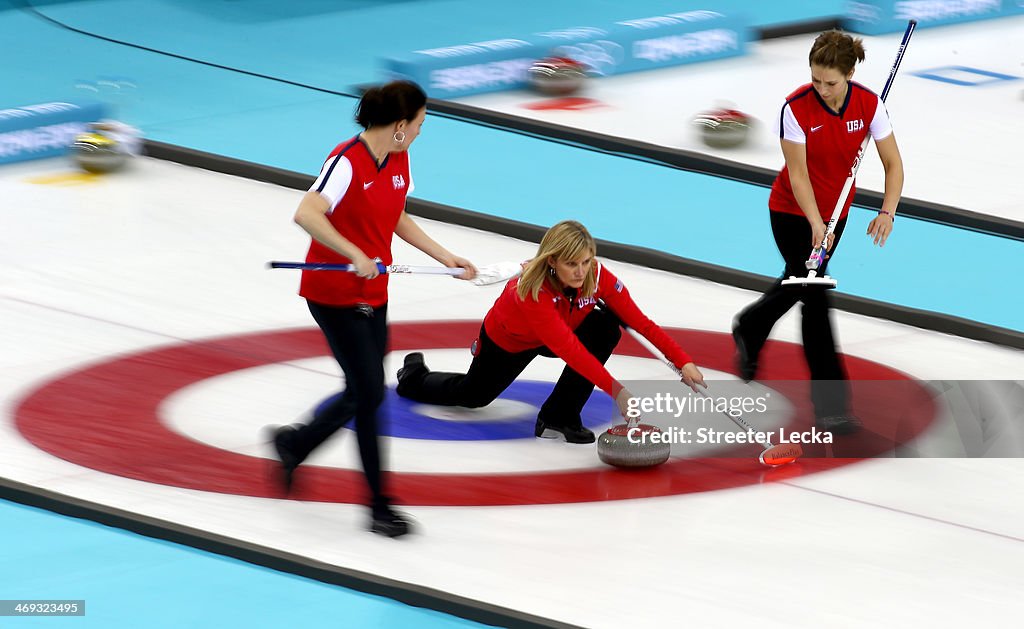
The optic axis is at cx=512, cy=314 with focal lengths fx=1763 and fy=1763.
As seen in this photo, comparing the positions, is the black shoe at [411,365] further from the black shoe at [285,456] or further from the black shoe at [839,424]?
the black shoe at [839,424]

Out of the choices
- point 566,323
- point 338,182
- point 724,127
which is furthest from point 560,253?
point 724,127

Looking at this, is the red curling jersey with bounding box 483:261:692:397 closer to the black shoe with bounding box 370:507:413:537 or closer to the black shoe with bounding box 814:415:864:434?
the black shoe with bounding box 814:415:864:434

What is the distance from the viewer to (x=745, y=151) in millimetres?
13820

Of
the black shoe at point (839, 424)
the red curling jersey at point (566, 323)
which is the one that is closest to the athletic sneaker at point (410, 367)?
the red curling jersey at point (566, 323)

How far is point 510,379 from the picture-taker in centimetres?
789

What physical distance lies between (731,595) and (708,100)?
31.7 feet

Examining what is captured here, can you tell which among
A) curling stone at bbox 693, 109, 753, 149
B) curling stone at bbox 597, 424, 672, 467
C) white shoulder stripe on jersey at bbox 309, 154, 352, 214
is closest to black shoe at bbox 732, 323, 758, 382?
curling stone at bbox 597, 424, 672, 467

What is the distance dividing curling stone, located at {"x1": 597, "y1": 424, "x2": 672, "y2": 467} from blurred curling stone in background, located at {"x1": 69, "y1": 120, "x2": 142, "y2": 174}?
629cm

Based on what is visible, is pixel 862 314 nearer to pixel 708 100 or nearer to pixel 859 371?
pixel 859 371

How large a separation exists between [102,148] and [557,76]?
14.2ft

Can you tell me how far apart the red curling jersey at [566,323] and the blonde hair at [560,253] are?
0.05m

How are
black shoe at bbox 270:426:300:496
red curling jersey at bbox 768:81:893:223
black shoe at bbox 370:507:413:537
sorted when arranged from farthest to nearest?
red curling jersey at bbox 768:81:893:223 < black shoe at bbox 270:426:300:496 < black shoe at bbox 370:507:413:537

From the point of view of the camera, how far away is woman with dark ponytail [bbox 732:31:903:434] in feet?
25.2

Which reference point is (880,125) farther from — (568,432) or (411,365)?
(411,365)
